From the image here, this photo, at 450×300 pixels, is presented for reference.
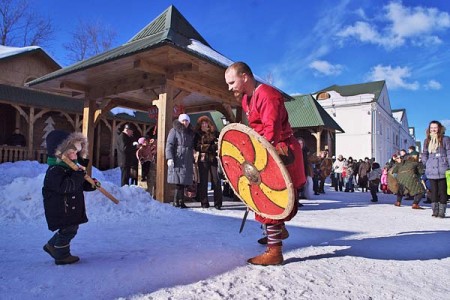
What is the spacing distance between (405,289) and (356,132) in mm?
34073

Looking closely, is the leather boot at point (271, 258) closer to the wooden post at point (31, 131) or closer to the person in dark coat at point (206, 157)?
the person in dark coat at point (206, 157)

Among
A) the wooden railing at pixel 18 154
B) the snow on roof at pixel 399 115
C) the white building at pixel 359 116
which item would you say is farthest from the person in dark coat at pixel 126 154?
the snow on roof at pixel 399 115

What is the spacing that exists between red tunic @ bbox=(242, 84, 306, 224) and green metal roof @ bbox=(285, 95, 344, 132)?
787 inches

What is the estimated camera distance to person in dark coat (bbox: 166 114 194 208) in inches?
261

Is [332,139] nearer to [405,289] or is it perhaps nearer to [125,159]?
[125,159]

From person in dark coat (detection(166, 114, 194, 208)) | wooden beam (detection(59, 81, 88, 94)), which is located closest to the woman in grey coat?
person in dark coat (detection(166, 114, 194, 208))

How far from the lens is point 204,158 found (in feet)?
23.2

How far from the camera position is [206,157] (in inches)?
279

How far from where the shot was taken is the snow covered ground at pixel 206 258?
2.35m

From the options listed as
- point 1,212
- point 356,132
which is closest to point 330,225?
point 1,212

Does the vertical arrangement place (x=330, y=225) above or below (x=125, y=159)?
below

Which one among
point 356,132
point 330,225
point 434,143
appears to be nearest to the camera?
point 330,225

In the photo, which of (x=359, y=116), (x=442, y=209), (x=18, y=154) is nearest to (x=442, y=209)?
(x=442, y=209)

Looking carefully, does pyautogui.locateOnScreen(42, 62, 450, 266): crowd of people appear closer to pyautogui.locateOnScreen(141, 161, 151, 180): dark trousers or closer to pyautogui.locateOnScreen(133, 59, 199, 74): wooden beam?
pyautogui.locateOnScreen(141, 161, 151, 180): dark trousers
